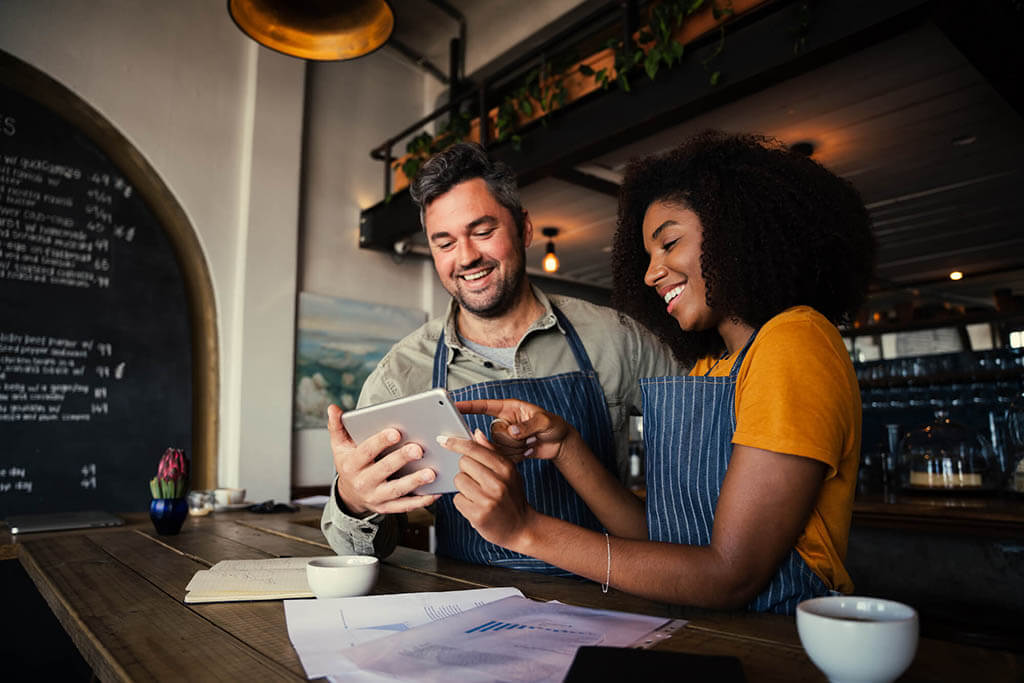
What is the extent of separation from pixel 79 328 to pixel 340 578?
3.45 m

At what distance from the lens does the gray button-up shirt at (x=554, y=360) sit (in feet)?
5.81

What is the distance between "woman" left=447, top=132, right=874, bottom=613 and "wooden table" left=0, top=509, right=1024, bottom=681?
0.09 meters

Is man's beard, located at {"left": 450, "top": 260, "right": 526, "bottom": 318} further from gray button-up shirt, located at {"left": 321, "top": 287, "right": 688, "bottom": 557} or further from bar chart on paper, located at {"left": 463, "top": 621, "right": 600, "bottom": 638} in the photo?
bar chart on paper, located at {"left": 463, "top": 621, "right": 600, "bottom": 638}

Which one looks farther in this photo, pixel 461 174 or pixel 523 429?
pixel 461 174

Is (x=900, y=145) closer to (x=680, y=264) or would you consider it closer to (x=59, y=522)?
(x=680, y=264)

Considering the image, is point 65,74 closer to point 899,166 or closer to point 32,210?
point 32,210

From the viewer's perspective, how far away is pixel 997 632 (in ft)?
7.27

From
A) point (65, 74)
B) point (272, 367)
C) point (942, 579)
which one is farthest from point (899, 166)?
point (65, 74)

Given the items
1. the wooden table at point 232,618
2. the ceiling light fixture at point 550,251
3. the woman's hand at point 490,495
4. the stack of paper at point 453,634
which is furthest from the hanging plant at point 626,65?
the stack of paper at point 453,634

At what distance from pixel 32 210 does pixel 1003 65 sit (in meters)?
4.74

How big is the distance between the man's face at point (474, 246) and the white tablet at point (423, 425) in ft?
2.13

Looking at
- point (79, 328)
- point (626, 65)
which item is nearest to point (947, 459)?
point (626, 65)

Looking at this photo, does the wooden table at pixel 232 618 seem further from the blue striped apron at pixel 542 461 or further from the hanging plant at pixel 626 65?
the hanging plant at pixel 626 65

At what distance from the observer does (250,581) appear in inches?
48.2
